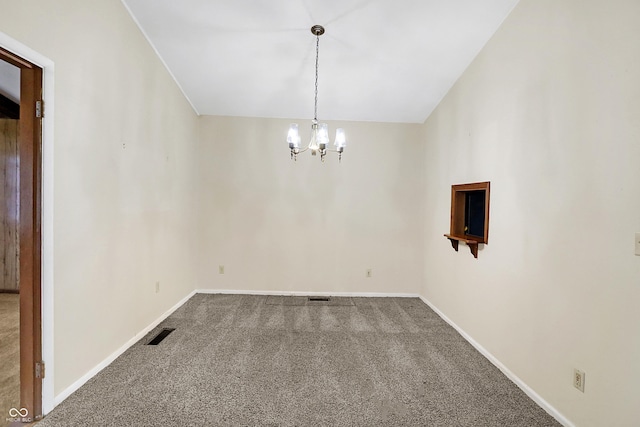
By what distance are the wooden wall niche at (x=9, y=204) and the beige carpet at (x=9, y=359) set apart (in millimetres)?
403

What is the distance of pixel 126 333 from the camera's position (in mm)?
2740

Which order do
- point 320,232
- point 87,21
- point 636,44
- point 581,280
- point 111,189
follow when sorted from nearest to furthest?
point 636,44 → point 581,280 → point 87,21 → point 111,189 → point 320,232

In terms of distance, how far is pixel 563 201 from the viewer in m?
1.92

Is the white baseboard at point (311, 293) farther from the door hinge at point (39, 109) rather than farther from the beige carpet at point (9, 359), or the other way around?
the door hinge at point (39, 109)

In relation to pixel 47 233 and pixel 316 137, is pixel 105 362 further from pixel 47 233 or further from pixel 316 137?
pixel 316 137

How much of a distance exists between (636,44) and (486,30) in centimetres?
147

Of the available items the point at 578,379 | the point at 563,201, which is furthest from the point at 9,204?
the point at 578,379

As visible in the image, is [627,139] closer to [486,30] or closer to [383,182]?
[486,30]

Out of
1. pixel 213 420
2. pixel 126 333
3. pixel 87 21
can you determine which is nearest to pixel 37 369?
pixel 126 333

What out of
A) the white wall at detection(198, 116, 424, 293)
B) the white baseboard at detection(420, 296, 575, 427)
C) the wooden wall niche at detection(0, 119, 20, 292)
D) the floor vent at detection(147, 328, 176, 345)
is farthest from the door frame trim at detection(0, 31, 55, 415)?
the white baseboard at detection(420, 296, 575, 427)

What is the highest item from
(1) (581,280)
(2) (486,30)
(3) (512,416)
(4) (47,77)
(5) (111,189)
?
(2) (486,30)

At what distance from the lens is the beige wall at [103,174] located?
195 centimetres

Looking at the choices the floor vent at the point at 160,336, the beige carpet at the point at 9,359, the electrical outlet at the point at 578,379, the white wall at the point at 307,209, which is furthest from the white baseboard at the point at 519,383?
the beige carpet at the point at 9,359

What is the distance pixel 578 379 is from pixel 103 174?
348 centimetres
